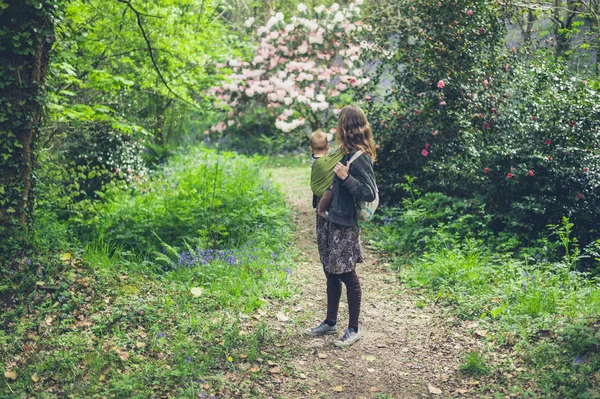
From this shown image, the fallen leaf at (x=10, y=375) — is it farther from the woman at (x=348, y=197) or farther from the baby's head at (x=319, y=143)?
the baby's head at (x=319, y=143)

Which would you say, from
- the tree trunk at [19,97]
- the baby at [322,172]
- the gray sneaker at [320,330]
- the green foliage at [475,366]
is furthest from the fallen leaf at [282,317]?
the tree trunk at [19,97]

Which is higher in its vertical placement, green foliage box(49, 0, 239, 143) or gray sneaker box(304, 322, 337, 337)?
green foliage box(49, 0, 239, 143)

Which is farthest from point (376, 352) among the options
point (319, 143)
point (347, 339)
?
point (319, 143)

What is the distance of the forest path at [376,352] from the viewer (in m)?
4.38

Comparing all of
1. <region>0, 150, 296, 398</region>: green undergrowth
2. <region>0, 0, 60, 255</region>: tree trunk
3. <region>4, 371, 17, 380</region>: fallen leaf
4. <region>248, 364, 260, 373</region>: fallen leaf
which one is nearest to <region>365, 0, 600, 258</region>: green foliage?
<region>0, 150, 296, 398</region>: green undergrowth

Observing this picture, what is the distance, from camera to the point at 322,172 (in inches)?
192

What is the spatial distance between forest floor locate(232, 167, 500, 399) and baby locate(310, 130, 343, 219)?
1199 millimetres

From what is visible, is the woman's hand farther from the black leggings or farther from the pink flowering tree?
the pink flowering tree

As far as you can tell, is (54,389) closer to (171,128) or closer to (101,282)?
(101,282)

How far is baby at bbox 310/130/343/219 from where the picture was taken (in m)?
4.80

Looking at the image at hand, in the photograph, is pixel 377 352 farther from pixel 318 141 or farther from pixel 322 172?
pixel 318 141

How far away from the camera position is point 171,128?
48.8ft

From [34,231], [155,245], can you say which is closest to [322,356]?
[34,231]

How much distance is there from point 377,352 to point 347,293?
0.62 meters
